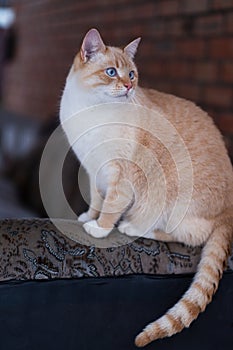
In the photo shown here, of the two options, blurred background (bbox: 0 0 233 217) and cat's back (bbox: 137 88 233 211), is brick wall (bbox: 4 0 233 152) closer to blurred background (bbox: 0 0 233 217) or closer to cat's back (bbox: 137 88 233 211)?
blurred background (bbox: 0 0 233 217)

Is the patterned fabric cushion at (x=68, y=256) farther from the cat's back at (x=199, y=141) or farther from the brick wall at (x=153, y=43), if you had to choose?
the brick wall at (x=153, y=43)

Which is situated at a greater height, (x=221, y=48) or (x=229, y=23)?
(x=229, y=23)

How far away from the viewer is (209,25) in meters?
2.41

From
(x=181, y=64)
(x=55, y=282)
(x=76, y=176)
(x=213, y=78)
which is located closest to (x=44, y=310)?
(x=55, y=282)

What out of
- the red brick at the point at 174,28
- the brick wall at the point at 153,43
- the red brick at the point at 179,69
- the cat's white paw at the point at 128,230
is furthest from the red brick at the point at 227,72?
the cat's white paw at the point at 128,230

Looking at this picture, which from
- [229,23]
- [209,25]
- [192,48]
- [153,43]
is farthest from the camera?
[153,43]

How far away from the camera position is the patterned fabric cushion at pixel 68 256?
1.02 metres

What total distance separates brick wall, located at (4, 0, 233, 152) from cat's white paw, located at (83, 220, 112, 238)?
0.82 meters

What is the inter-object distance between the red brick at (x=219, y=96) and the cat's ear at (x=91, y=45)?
115 cm

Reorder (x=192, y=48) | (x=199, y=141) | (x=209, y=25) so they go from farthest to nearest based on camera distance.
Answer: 1. (x=192, y=48)
2. (x=209, y=25)
3. (x=199, y=141)

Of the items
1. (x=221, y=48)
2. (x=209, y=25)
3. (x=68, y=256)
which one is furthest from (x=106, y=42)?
(x=68, y=256)

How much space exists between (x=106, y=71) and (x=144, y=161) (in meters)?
0.23

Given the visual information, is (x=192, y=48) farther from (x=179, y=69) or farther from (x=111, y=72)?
(x=111, y=72)

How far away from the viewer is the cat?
1.21m
